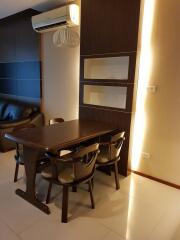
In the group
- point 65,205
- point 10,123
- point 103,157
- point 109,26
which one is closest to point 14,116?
point 10,123

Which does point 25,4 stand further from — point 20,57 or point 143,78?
point 143,78

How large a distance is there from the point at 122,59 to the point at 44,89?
2015 mm

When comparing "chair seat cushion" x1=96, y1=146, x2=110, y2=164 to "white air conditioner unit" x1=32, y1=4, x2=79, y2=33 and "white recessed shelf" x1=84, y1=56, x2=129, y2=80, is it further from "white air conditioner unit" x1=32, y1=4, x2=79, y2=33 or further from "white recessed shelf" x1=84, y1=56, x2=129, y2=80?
"white air conditioner unit" x1=32, y1=4, x2=79, y2=33

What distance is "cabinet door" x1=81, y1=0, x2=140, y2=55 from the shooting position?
2.53 meters

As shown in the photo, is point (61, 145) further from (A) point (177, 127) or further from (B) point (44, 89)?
(B) point (44, 89)

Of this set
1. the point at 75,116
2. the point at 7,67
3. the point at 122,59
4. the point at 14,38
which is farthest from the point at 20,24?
the point at 122,59

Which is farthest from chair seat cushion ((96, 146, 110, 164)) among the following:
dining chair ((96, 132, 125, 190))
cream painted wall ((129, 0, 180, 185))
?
cream painted wall ((129, 0, 180, 185))

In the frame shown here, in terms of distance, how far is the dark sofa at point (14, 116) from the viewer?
11.8 ft

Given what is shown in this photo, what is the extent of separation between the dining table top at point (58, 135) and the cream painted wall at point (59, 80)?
996 millimetres

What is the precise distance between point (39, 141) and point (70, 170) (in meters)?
0.45

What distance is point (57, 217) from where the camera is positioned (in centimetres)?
201

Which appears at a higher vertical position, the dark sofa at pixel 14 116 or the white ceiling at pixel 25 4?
the white ceiling at pixel 25 4

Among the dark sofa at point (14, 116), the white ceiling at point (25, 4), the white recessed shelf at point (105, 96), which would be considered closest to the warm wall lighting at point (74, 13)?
the white ceiling at point (25, 4)

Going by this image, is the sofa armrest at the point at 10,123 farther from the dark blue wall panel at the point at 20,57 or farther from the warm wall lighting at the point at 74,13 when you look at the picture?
the warm wall lighting at the point at 74,13
